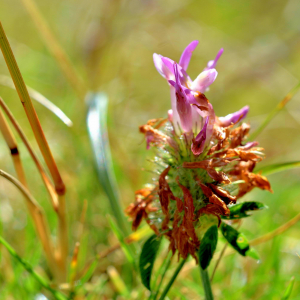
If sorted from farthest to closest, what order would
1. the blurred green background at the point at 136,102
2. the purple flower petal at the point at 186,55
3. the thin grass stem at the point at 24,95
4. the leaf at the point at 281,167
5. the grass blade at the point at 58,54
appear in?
1. the grass blade at the point at 58,54
2. the blurred green background at the point at 136,102
3. the leaf at the point at 281,167
4. the purple flower petal at the point at 186,55
5. the thin grass stem at the point at 24,95

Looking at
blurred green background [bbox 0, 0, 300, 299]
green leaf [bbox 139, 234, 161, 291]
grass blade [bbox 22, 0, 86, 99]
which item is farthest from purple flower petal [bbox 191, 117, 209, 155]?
grass blade [bbox 22, 0, 86, 99]

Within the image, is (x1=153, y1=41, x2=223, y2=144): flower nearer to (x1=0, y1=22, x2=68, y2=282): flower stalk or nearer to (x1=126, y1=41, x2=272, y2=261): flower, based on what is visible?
(x1=126, y1=41, x2=272, y2=261): flower

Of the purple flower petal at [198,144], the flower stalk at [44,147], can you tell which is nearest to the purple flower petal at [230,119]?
the purple flower petal at [198,144]

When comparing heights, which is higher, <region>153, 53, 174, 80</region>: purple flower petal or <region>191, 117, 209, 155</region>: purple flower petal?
<region>153, 53, 174, 80</region>: purple flower petal

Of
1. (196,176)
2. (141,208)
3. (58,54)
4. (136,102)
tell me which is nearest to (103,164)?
(141,208)

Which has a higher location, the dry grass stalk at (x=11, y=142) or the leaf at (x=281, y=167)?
the dry grass stalk at (x=11, y=142)

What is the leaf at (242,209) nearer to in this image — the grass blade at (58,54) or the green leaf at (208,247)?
the green leaf at (208,247)

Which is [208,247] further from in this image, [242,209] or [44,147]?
[44,147]
